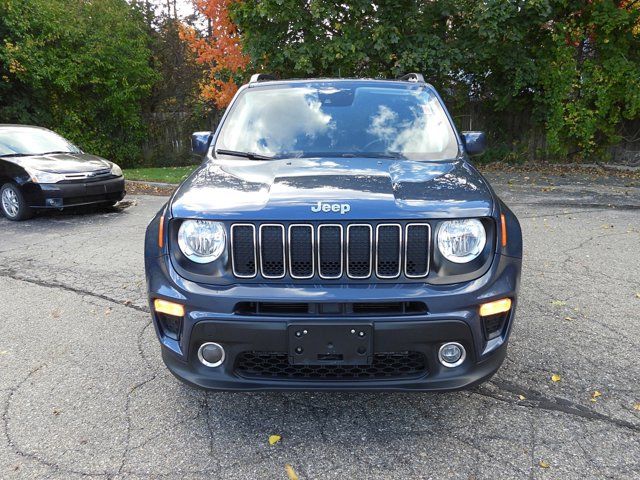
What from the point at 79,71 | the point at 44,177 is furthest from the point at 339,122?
the point at 79,71

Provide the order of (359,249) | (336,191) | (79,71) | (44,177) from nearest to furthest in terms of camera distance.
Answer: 1. (359,249)
2. (336,191)
3. (44,177)
4. (79,71)

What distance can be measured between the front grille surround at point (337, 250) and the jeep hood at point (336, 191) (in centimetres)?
5

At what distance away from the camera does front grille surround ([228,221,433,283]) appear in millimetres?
2350

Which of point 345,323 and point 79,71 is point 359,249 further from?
point 79,71

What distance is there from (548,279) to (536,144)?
1010 centimetres

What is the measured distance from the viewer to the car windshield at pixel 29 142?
8531 millimetres

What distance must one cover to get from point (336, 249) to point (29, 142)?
8.44 metres

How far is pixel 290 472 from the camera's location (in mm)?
2330

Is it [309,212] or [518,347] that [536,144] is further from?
[309,212]

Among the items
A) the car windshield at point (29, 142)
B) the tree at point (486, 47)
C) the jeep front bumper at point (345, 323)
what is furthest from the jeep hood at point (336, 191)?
the tree at point (486, 47)

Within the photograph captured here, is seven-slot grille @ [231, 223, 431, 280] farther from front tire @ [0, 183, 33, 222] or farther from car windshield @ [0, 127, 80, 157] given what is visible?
car windshield @ [0, 127, 80, 157]

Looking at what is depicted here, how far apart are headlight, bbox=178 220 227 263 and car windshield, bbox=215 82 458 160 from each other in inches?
38.7

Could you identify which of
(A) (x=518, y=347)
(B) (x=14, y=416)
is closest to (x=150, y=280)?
(B) (x=14, y=416)

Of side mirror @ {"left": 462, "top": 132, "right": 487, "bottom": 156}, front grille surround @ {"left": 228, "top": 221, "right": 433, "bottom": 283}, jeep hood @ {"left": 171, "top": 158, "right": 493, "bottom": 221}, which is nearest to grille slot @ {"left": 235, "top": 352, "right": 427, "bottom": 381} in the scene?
front grille surround @ {"left": 228, "top": 221, "right": 433, "bottom": 283}
